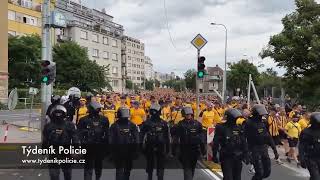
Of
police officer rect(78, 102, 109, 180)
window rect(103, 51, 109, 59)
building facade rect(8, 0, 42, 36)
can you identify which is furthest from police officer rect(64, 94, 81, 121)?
window rect(103, 51, 109, 59)

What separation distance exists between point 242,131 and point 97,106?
2750 mm

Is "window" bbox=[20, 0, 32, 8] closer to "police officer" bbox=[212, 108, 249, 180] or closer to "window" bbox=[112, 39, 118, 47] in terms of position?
"window" bbox=[112, 39, 118, 47]

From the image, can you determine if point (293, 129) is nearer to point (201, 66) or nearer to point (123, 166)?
point (201, 66)

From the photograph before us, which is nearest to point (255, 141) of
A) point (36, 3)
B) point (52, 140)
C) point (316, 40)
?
point (52, 140)

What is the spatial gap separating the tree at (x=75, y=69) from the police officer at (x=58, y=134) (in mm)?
65475

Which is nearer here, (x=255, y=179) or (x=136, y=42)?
(x=255, y=179)

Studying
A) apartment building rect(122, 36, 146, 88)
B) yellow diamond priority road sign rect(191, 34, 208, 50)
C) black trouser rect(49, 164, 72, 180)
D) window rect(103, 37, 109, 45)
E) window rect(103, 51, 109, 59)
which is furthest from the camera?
apartment building rect(122, 36, 146, 88)

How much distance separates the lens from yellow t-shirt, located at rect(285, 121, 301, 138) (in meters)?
15.9

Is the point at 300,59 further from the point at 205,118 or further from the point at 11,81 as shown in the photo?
the point at 11,81

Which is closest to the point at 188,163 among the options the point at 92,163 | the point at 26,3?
the point at 92,163

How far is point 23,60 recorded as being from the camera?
216ft

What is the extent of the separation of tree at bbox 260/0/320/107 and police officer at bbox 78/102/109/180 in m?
19.1

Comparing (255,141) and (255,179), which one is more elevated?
(255,141)

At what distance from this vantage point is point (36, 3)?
259 ft
